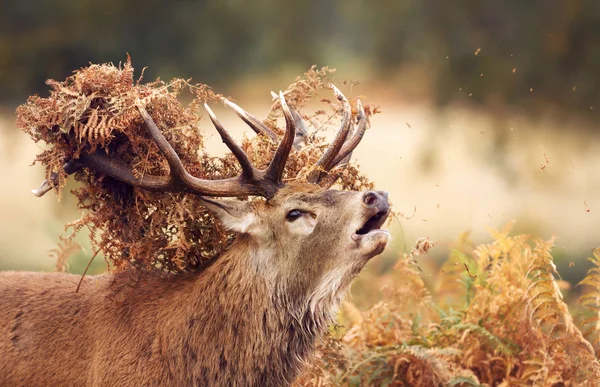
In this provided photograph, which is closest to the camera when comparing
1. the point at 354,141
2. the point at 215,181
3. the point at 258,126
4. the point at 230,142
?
the point at 230,142

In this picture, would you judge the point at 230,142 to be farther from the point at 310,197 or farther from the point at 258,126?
the point at 258,126

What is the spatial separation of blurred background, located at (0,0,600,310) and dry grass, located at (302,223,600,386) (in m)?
1.77

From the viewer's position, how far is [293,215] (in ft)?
14.7

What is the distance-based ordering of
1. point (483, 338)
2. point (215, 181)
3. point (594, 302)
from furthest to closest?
point (483, 338) → point (594, 302) → point (215, 181)

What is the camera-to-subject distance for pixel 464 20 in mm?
9414

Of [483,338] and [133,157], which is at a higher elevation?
[133,157]

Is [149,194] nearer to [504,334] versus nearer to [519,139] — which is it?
[504,334]

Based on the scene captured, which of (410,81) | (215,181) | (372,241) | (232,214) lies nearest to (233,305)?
(232,214)

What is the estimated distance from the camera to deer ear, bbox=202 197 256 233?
4.54 metres

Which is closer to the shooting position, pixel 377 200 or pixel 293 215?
pixel 377 200

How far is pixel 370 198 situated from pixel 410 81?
5.83 metres

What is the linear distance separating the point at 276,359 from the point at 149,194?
3.86 feet

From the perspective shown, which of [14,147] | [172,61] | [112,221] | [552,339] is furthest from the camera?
[172,61]

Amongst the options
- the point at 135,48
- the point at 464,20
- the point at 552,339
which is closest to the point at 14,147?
the point at 135,48
